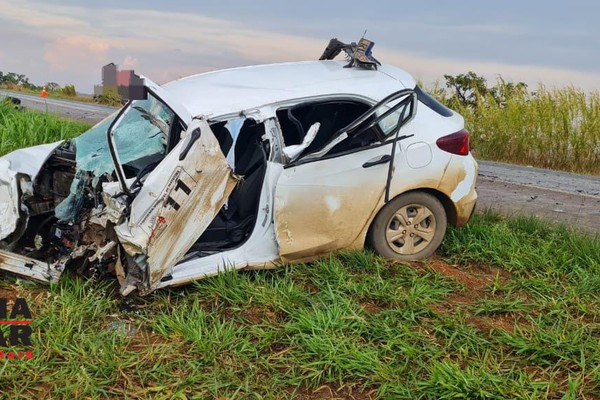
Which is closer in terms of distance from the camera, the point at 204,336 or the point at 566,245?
the point at 204,336

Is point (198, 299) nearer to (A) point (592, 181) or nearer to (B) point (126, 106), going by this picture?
(B) point (126, 106)

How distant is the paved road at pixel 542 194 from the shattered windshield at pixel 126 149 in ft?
14.4

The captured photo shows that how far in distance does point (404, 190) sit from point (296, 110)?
43.9 inches

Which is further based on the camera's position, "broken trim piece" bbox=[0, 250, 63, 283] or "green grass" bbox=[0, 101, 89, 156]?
"green grass" bbox=[0, 101, 89, 156]

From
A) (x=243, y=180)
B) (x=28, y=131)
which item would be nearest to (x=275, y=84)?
(x=243, y=180)

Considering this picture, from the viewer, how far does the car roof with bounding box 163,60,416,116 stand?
451 cm

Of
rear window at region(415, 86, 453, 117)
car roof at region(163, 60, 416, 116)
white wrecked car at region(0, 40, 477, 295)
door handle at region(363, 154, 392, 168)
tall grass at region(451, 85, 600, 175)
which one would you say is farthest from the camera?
tall grass at region(451, 85, 600, 175)

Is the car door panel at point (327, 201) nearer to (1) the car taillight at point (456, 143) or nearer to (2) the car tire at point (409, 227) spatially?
(2) the car tire at point (409, 227)

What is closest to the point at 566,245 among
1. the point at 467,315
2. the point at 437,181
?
the point at 437,181

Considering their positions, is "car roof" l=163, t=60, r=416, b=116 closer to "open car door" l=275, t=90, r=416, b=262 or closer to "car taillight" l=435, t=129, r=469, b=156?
"open car door" l=275, t=90, r=416, b=262

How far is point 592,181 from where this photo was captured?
1087 cm

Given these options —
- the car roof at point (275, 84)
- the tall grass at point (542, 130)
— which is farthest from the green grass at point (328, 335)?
the tall grass at point (542, 130)

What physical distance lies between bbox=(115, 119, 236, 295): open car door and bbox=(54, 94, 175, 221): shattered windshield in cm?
48

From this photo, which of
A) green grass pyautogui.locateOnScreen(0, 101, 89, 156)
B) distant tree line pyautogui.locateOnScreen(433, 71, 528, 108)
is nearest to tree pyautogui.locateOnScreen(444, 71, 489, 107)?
distant tree line pyautogui.locateOnScreen(433, 71, 528, 108)
